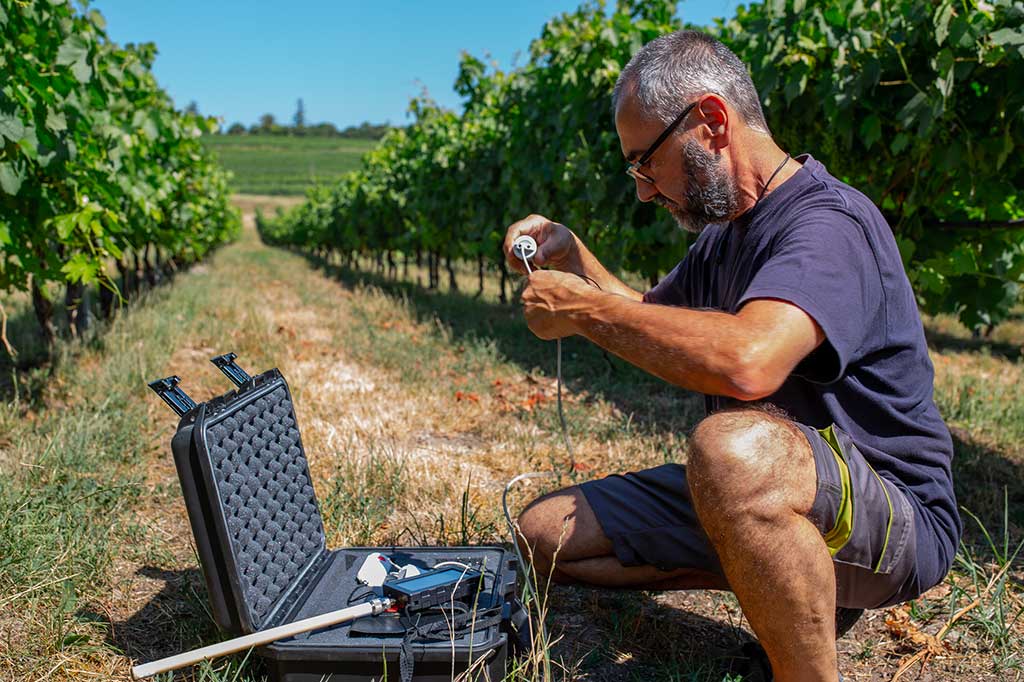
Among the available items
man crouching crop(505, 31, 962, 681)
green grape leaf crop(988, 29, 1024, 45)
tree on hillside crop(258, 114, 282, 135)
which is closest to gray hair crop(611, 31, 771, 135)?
man crouching crop(505, 31, 962, 681)

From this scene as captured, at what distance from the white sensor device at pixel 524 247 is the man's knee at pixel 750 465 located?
32.4 inches

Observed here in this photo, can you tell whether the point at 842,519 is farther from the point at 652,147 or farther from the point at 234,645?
the point at 234,645

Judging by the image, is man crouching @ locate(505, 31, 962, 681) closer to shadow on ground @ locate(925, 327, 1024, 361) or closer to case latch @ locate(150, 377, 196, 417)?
case latch @ locate(150, 377, 196, 417)

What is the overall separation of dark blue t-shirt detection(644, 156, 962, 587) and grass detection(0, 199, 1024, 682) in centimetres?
48

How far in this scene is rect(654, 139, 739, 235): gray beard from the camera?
1.97m

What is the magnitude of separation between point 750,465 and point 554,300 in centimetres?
61

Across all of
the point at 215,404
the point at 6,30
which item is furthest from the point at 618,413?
the point at 6,30

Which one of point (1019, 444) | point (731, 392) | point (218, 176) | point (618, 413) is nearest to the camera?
point (731, 392)

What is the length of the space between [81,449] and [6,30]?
1.89m

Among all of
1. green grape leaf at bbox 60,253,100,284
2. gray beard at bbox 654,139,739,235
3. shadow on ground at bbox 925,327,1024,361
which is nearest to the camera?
gray beard at bbox 654,139,739,235

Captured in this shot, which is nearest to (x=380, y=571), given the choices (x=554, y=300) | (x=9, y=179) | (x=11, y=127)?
(x=554, y=300)

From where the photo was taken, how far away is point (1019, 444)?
3.84 meters

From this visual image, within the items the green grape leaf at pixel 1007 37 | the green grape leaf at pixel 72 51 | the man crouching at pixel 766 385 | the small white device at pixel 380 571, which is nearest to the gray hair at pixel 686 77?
the man crouching at pixel 766 385

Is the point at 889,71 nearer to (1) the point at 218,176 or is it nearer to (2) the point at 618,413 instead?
(2) the point at 618,413
